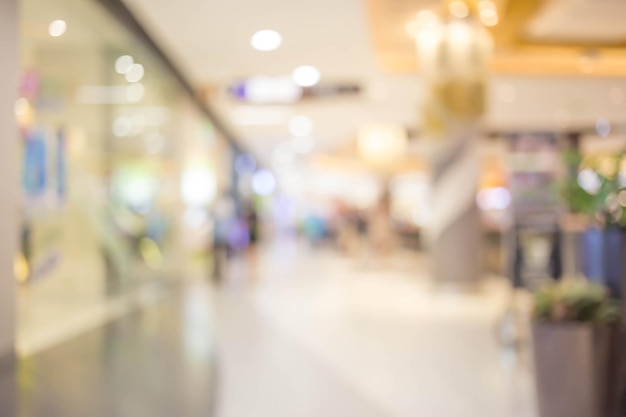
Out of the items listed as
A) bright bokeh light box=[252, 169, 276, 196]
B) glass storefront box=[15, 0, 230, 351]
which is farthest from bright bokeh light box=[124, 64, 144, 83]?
bright bokeh light box=[252, 169, 276, 196]

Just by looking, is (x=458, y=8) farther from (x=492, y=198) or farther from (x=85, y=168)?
(x=492, y=198)

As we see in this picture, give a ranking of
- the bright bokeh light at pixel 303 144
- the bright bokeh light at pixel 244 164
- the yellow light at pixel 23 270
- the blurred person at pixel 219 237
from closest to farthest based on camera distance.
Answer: the yellow light at pixel 23 270 → the blurred person at pixel 219 237 → the bright bokeh light at pixel 303 144 → the bright bokeh light at pixel 244 164

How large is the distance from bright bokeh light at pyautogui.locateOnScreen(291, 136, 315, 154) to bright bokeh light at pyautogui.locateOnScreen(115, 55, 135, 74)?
1074cm

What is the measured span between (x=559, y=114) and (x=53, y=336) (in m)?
11.2

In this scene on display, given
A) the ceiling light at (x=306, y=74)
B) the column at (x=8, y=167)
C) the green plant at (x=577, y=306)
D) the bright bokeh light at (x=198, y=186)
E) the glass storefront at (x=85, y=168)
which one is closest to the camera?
the green plant at (x=577, y=306)

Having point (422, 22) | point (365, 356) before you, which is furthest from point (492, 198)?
point (365, 356)

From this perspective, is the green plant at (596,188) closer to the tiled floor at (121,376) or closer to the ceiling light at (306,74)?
the tiled floor at (121,376)

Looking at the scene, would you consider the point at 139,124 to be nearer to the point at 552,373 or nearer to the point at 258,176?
the point at 552,373

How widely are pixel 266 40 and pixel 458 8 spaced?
7.88 feet

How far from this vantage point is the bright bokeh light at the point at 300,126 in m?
15.2

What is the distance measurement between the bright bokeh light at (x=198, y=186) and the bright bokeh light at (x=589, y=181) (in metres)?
8.93

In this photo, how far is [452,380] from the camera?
476cm

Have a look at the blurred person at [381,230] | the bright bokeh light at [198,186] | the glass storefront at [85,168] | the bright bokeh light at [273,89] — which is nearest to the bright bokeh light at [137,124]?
the glass storefront at [85,168]

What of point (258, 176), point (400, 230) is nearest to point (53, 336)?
point (400, 230)
